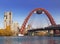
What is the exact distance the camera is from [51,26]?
137750mm

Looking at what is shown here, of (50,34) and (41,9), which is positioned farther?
(50,34)

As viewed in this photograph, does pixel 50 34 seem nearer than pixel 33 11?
No

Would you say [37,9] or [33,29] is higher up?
[37,9]

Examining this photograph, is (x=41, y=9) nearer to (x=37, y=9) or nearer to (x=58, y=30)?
(x=37, y=9)

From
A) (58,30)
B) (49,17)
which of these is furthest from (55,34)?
(49,17)

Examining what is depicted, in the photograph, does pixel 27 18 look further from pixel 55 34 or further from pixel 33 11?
pixel 55 34

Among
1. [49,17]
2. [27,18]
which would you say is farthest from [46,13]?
[27,18]

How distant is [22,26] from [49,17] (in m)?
19.3

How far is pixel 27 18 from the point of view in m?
140

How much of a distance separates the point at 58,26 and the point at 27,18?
19352mm

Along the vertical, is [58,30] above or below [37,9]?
below

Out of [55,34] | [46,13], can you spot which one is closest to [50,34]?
[55,34]

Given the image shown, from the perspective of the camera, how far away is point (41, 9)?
459 ft

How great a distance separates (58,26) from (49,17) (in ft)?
26.7
